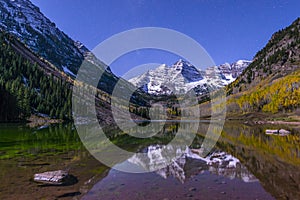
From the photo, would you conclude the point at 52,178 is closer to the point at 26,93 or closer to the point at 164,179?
the point at 164,179

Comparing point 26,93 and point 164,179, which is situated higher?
point 26,93

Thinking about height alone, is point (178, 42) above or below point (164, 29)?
below

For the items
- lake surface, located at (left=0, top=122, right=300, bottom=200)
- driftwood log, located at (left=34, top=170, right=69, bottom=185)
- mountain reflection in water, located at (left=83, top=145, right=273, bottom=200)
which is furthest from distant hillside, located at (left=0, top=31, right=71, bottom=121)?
mountain reflection in water, located at (left=83, top=145, right=273, bottom=200)

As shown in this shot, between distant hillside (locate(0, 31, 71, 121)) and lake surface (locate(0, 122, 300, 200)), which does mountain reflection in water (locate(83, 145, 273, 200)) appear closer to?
lake surface (locate(0, 122, 300, 200))

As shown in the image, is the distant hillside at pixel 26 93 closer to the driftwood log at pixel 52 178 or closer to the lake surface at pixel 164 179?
the lake surface at pixel 164 179

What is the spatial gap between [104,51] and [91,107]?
442 feet

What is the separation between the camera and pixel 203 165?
22.7m

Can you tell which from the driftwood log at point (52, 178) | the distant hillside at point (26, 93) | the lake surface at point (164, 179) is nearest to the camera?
the lake surface at point (164, 179)

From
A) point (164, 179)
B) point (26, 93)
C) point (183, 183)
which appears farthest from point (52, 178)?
point (26, 93)

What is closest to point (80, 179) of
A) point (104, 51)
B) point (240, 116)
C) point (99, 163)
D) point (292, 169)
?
point (99, 163)

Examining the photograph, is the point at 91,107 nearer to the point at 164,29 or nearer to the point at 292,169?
the point at 164,29

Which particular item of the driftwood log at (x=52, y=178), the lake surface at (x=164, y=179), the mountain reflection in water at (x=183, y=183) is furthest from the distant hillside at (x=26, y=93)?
→ the mountain reflection in water at (x=183, y=183)

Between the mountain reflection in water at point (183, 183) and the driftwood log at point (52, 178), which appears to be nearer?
the mountain reflection in water at point (183, 183)

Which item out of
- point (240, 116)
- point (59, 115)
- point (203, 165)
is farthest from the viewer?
point (240, 116)
